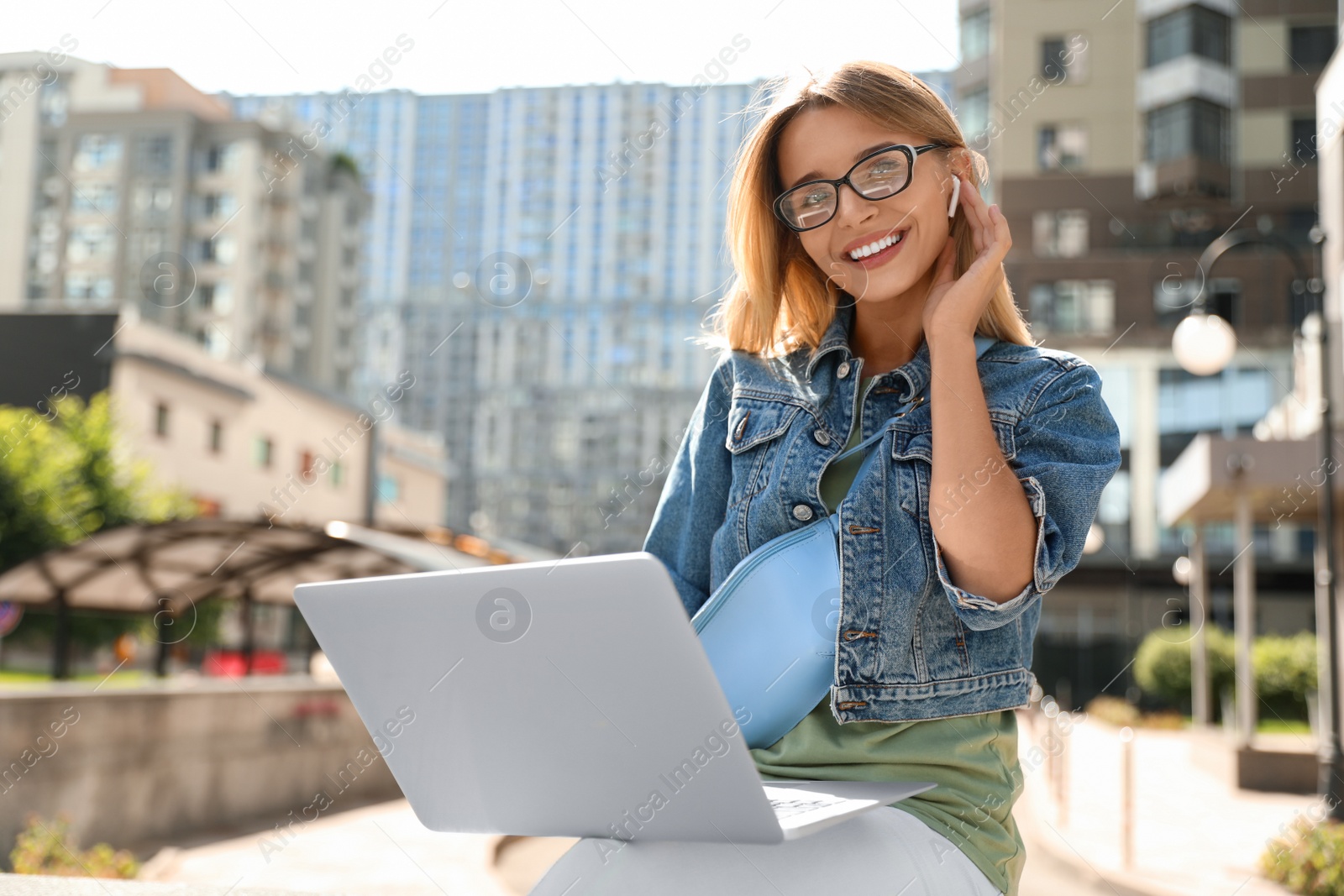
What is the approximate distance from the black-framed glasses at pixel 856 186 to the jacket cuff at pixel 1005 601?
16.5 inches

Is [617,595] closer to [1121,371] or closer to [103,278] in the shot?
[1121,371]

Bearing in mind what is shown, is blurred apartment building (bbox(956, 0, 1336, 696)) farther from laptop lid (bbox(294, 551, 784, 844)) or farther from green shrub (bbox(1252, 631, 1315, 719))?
laptop lid (bbox(294, 551, 784, 844))

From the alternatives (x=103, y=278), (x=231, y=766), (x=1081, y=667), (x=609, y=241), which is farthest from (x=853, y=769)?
(x=609, y=241)

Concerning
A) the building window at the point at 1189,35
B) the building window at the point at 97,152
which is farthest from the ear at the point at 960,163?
the building window at the point at 97,152

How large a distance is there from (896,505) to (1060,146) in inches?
1225

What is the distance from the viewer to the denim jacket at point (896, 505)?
51.5 inches

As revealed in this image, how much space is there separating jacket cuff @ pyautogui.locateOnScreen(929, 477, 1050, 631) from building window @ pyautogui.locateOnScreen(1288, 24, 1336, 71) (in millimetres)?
32549

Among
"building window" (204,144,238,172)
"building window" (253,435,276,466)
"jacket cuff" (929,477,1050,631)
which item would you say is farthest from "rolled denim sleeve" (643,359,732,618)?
"building window" (204,144,238,172)

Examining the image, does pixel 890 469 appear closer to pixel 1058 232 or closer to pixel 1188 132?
pixel 1188 132

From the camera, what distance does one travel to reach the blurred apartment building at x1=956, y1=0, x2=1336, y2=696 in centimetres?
2792

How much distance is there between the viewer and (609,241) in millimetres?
75125

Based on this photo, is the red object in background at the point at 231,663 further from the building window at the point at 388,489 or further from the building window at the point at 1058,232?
the building window at the point at 1058,232

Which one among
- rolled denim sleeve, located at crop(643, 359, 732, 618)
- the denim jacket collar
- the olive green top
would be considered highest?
the denim jacket collar

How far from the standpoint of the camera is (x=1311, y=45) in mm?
29141
